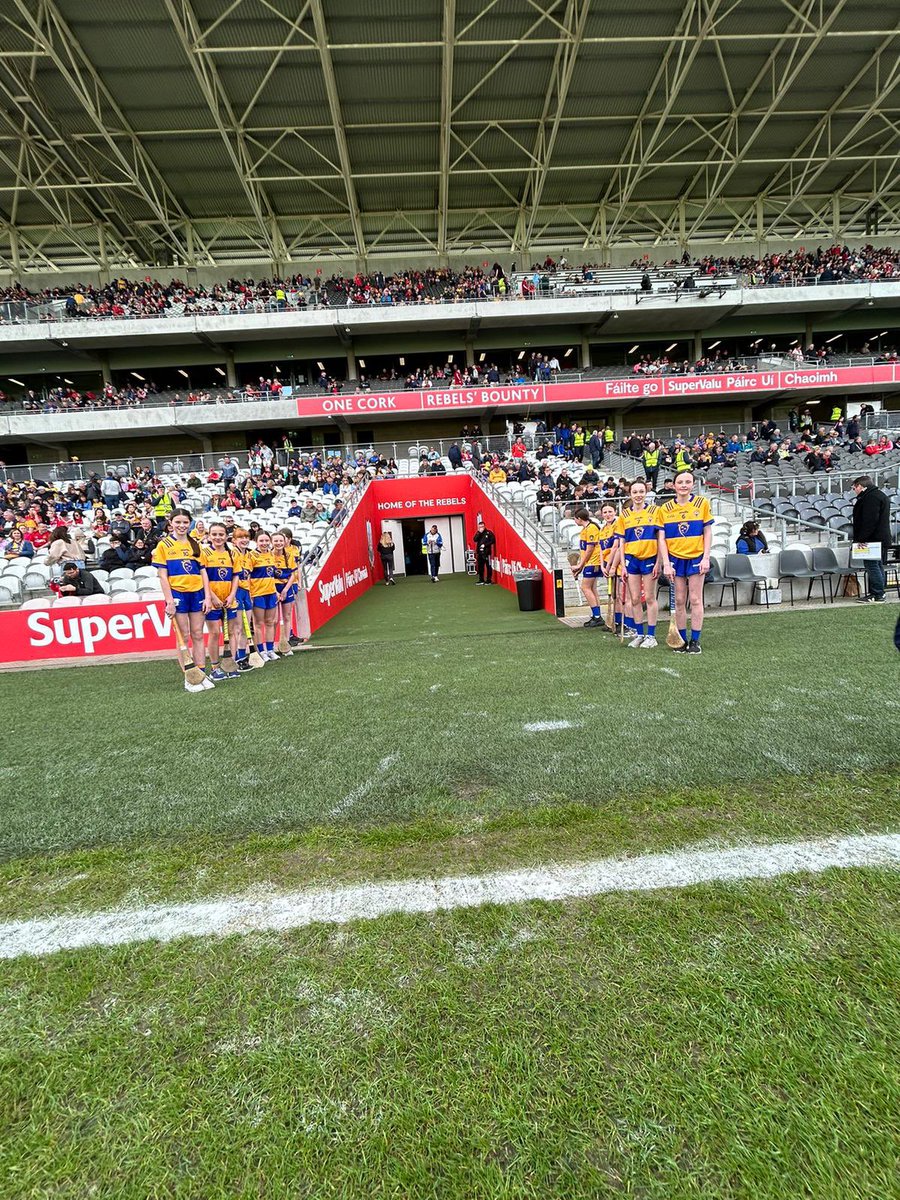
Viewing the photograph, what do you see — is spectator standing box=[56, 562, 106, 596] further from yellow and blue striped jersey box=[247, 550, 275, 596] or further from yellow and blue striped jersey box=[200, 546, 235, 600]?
yellow and blue striped jersey box=[200, 546, 235, 600]

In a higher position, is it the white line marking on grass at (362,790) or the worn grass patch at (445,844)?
the white line marking on grass at (362,790)

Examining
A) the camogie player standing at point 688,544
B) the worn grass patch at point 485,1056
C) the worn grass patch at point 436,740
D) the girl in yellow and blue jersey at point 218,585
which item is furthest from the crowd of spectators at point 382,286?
the worn grass patch at point 485,1056

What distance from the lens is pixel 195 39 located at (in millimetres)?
18094

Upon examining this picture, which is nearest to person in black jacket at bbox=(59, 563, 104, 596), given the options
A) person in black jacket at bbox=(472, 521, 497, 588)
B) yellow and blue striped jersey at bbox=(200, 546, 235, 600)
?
yellow and blue striped jersey at bbox=(200, 546, 235, 600)

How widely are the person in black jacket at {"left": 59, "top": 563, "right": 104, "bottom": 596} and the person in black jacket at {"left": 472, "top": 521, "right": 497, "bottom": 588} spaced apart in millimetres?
9878

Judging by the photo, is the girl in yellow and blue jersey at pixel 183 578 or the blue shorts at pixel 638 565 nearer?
the girl in yellow and blue jersey at pixel 183 578

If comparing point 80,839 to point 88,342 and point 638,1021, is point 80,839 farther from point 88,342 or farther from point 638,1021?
point 88,342

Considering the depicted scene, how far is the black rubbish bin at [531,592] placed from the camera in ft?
36.9

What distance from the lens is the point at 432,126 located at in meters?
23.6

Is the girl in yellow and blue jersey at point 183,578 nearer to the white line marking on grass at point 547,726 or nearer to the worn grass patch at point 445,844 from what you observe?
the worn grass patch at point 445,844

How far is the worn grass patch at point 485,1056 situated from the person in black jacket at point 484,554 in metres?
15.4

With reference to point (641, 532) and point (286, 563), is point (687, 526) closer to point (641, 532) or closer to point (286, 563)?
point (641, 532)

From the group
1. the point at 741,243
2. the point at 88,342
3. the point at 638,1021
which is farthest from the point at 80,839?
the point at 741,243

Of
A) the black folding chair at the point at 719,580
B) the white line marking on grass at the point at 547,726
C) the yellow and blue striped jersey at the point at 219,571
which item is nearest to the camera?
the white line marking on grass at the point at 547,726
